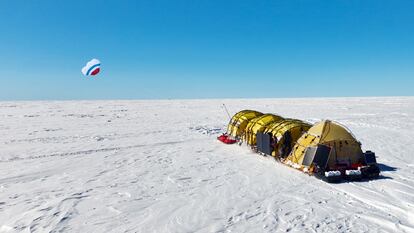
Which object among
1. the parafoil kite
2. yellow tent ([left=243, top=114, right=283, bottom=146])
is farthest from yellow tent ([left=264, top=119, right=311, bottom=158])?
the parafoil kite

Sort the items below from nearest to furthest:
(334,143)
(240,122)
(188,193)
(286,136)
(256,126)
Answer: (188,193), (334,143), (286,136), (256,126), (240,122)

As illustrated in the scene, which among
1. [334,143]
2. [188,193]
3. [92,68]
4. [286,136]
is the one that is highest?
[92,68]

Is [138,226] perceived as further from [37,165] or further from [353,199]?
[37,165]

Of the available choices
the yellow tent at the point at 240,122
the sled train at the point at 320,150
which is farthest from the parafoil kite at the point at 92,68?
the sled train at the point at 320,150

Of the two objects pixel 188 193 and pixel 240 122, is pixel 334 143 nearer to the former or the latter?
pixel 188 193

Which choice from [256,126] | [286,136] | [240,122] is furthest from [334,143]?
[240,122]

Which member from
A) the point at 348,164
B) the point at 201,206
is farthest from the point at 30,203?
the point at 348,164

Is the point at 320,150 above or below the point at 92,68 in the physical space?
below
